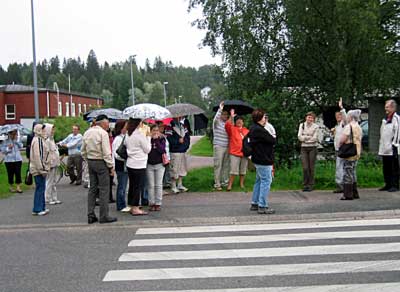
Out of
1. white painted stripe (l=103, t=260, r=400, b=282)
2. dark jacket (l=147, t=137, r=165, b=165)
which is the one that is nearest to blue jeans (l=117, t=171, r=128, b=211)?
dark jacket (l=147, t=137, r=165, b=165)

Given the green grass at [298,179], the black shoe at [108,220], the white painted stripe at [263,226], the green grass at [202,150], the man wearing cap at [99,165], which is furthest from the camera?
the green grass at [202,150]

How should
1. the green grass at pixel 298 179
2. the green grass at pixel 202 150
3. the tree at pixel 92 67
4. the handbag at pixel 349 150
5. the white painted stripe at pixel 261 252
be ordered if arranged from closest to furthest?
the white painted stripe at pixel 261 252 < the handbag at pixel 349 150 < the green grass at pixel 298 179 < the green grass at pixel 202 150 < the tree at pixel 92 67

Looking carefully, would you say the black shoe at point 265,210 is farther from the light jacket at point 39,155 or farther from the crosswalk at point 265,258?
the light jacket at point 39,155

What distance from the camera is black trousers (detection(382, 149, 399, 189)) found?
1157 cm

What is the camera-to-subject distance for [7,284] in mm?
6000

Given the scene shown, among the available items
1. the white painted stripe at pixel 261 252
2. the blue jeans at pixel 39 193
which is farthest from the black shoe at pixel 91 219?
the white painted stripe at pixel 261 252

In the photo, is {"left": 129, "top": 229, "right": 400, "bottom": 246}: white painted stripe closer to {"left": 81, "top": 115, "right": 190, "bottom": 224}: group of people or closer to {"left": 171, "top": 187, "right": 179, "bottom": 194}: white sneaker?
{"left": 81, "top": 115, "right": 190, "bottom": 224}: group of people

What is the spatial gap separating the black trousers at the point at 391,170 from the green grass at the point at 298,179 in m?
0.80

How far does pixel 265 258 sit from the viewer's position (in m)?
6.91

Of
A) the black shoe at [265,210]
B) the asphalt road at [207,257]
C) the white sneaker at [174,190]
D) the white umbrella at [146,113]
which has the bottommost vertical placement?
the asphalt road at [207,257]

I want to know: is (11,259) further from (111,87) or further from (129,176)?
(111,87)

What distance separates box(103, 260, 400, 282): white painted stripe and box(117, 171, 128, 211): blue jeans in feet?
13.8

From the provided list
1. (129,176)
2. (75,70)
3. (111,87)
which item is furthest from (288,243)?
(75,70)

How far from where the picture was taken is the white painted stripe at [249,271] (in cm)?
618
